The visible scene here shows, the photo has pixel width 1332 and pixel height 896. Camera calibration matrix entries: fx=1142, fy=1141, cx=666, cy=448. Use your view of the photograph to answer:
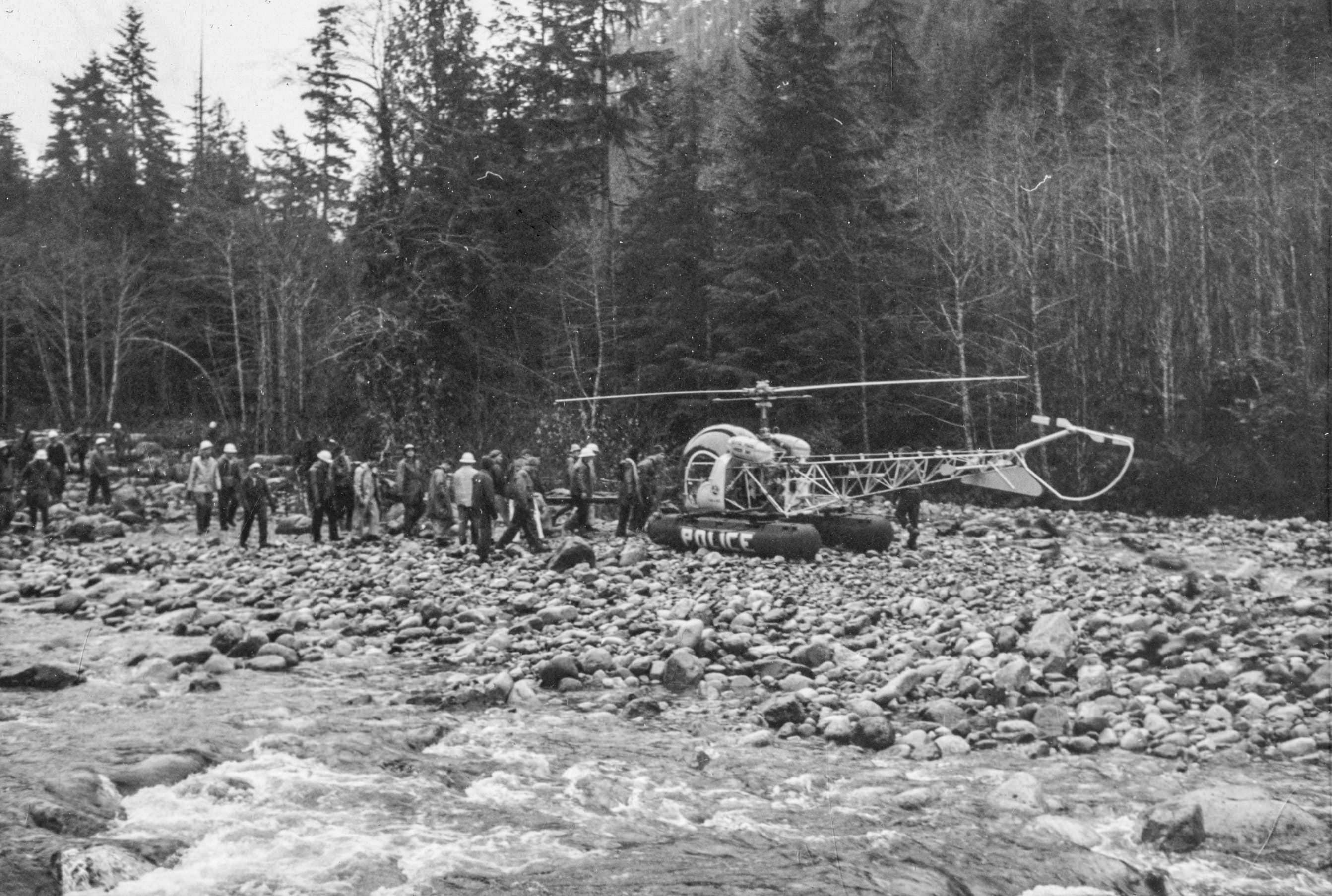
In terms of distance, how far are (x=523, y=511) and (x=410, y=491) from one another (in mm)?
3438

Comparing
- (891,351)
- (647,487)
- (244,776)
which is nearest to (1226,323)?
(891,351)

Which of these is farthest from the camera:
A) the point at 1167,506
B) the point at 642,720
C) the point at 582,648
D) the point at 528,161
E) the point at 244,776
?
the point at 528,161

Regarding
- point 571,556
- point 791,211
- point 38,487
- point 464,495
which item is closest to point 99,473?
point 38,487

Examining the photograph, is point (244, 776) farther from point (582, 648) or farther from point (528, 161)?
point (528, 161)

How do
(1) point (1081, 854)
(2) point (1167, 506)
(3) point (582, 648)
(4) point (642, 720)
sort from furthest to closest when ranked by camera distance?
(2) point (1167, 506) → (3) point (582, 648) → (4) point (642, 720) → (1) point (1081, 854)

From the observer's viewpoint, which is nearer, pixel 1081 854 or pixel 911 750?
pixel 1081 854

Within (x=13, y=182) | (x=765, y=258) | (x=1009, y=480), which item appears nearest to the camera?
(x=1009, y=480)

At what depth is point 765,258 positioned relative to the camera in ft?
95.2

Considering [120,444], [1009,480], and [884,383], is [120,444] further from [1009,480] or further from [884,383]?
[884,383]

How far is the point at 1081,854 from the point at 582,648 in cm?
614

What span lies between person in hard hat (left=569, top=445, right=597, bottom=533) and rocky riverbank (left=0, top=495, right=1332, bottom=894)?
2857 mm

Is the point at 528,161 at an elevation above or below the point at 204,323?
above

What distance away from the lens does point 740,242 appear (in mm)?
30578

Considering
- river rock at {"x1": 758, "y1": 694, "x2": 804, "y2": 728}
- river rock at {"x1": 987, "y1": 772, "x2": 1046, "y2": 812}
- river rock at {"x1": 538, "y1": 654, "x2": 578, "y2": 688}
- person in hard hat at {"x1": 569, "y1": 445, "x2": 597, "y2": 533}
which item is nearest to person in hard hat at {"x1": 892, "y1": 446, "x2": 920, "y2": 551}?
person in hard hat at {"x1": 569, "y1": 445, "x2": 597, "y2": 533}
